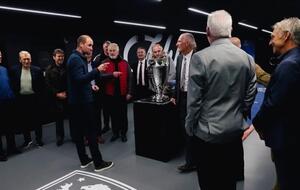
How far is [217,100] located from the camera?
5.21 ft

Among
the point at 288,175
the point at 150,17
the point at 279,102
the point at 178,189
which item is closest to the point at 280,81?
the point at 279,102

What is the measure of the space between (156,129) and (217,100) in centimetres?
177

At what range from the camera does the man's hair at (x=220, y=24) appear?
158cm

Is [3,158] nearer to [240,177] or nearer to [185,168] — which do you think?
[185,168]

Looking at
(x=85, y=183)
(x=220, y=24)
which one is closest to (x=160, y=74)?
(x=85, y=183)

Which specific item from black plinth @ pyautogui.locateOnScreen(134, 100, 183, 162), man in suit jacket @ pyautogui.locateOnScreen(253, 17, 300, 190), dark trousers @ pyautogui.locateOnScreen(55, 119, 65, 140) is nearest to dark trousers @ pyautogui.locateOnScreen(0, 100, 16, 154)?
dark trousers @ pyautogui.locateOnScreen(55, 119, 65, 140)

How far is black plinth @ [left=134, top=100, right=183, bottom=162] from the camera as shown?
321cm

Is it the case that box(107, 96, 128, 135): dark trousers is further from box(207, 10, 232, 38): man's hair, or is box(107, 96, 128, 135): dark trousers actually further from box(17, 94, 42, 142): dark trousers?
box(207, 10, 232, 38): man's hair

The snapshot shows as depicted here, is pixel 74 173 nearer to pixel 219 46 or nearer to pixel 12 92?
pixel 12 92

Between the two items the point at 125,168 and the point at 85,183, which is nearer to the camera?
the point at 85,183

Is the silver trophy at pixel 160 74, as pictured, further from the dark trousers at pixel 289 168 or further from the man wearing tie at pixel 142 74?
the dark trousers at pixel 289 168

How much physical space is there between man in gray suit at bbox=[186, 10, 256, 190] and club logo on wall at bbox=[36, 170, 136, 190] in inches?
48.6

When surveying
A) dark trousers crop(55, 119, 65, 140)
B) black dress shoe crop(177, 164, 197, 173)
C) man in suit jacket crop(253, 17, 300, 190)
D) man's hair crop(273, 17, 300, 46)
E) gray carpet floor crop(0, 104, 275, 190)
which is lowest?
gray carpet floor crop(0, 104, 275, 190)

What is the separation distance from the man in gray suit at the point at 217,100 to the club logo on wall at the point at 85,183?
1235 mm
